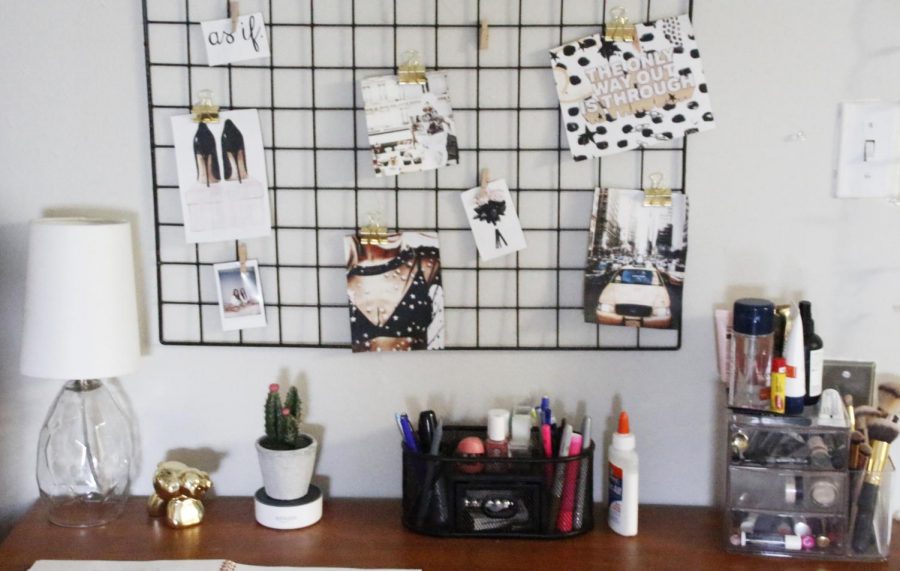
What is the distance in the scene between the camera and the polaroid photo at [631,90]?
1446 millimetres

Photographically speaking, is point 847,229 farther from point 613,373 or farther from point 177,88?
point 177,88

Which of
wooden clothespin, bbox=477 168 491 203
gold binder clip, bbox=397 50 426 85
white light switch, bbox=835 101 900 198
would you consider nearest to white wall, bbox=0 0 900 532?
white light switch, bbox=835 101 900 198

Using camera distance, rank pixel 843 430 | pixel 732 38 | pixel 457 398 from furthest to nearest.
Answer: pixel 457 398 → pixel 732 38 → pixel 843 430

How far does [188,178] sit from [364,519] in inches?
22.5

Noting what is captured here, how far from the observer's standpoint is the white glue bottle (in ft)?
4.68

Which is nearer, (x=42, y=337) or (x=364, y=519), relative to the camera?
(x=42, y=337)

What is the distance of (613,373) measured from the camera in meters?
1.53

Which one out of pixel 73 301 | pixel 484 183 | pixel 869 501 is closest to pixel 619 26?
pixel 484 183

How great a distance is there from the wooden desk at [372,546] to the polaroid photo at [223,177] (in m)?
0.43

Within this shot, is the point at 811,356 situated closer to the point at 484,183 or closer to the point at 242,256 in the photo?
the point at 484,183

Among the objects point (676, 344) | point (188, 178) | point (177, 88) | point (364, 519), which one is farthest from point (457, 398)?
point (177, 88)

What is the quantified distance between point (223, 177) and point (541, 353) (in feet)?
1.79

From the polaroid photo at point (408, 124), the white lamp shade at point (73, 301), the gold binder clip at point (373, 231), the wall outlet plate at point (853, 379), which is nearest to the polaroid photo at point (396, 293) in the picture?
the gold binder clip at point (373, 231)

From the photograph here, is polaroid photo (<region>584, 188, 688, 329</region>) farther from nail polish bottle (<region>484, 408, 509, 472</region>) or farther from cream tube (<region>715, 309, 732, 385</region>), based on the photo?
nail polish bottle (<region>484, 408, 509, 472</region>)
